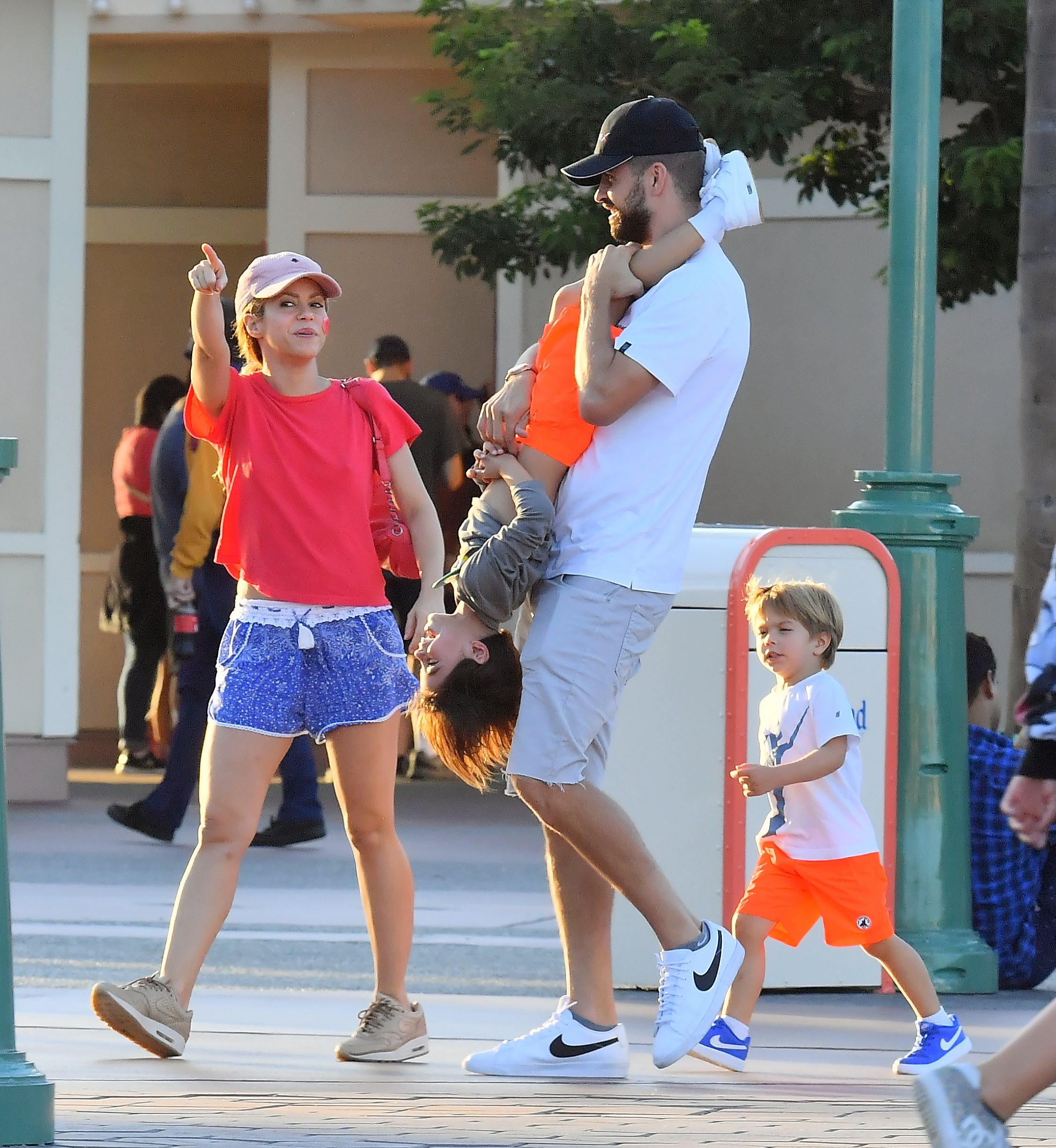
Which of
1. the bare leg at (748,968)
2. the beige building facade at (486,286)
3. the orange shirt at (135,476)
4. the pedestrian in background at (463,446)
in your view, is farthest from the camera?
the beige building facade at (486,286)

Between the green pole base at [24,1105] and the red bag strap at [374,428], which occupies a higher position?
the red bag strap at [374,428]

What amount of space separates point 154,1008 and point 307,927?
8.56ft

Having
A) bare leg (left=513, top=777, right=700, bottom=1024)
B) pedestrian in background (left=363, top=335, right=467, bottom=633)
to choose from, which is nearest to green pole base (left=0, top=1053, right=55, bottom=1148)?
bare leg (left=513, top=777, right=700, bottom=1024)

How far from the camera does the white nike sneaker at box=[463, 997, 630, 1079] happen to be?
16.7 ft

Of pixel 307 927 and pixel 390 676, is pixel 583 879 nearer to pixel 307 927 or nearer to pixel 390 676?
pixel 390 676

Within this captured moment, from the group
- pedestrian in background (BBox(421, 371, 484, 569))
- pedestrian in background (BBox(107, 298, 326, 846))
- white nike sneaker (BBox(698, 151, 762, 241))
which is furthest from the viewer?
pedestrian in background (BBox(421, 371, 484, 569))

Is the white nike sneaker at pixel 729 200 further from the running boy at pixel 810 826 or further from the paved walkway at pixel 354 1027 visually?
the paved walkway at pixel 354 1027

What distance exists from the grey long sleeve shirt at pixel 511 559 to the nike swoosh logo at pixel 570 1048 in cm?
96

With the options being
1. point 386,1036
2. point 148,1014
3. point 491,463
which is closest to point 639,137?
point 491,463

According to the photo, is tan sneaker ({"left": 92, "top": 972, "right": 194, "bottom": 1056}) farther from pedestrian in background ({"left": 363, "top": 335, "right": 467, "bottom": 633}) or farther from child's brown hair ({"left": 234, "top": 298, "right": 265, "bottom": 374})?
pedestrian in background ({"left": 363, "top": 335, "right": 467, "bottom": 633})

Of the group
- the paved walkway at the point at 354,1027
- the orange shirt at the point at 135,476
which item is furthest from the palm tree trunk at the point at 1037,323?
the orange shirt at the point at 135,476

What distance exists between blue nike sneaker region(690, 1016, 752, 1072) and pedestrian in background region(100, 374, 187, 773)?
7752mm

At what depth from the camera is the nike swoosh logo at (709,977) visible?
4.77 meters

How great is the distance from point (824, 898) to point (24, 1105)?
6.88ft
